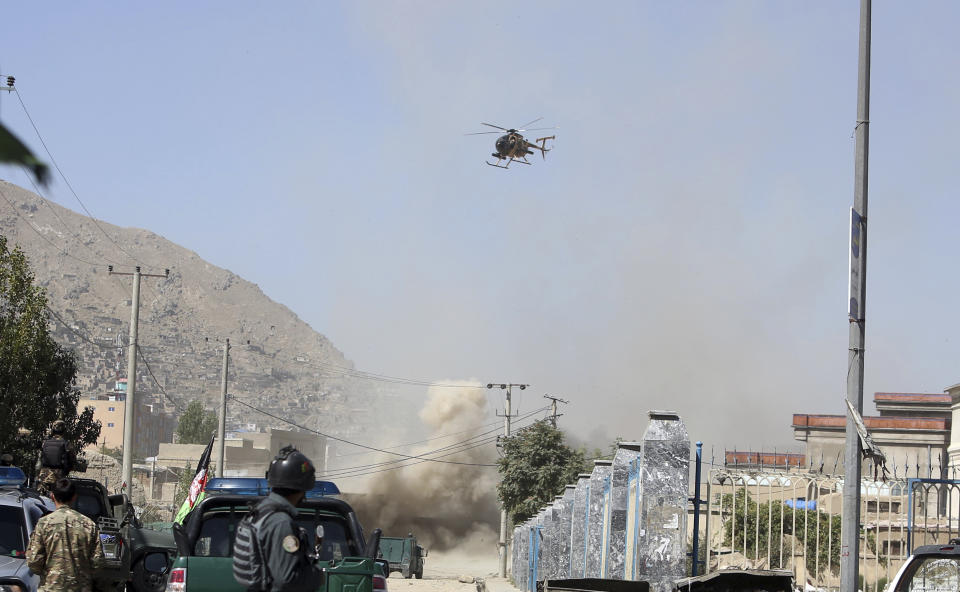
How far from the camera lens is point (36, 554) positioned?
9094 millimetres

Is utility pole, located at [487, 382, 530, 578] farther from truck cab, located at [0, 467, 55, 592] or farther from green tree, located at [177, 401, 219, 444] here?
green tree, located at [177, 401, 219, 444]

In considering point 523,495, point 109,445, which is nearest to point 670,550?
point 523,495

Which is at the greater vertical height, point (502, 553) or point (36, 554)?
point (36, 554)

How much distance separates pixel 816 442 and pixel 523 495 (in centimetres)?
1341

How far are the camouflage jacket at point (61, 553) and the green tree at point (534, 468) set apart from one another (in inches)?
1589

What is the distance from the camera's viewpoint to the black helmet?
6457mm

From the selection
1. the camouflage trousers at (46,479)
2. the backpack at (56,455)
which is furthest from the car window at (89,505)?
the backpack at (56,455)

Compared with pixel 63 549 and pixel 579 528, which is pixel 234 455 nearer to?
pixel 579 528

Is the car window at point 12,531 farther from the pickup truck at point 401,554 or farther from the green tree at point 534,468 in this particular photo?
the green tree at point 534,468

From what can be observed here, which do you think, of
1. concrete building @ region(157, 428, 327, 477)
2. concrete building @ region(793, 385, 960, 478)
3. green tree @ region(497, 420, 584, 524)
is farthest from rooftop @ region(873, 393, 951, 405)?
concrete building @ region(157, 428, 327, 477)

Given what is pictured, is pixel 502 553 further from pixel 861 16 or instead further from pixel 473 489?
pixel 861 16

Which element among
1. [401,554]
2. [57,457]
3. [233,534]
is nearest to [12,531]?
[233,534]

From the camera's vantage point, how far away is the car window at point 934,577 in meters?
9.58

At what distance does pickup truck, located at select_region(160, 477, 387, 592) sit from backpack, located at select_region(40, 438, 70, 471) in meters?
3.75
